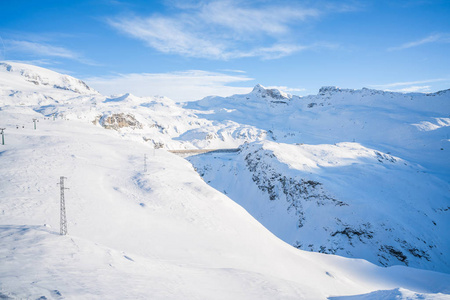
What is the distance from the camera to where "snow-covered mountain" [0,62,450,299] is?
8.17 m

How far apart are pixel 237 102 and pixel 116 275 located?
471 feet

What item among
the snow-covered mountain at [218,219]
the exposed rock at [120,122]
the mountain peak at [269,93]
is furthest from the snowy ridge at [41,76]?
the snow-covered mountain at [218,219]

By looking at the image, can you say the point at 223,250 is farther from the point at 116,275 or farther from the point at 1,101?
the point at 1,101

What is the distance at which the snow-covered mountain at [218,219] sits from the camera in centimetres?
817

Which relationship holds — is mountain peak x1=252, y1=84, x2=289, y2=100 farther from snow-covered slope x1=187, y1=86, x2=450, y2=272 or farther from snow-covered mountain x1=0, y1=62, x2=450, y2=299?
snow-covered mountain x1=0, y1=62, x2=450, y2=299

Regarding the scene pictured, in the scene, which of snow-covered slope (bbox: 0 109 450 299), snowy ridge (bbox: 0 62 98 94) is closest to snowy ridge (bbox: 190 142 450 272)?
snow-covered slope (bbox: 0 109 450 299)

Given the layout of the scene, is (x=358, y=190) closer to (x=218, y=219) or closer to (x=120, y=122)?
(x=218, y=219)

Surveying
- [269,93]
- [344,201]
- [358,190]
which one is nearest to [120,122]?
[344,201]

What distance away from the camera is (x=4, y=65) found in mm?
132875

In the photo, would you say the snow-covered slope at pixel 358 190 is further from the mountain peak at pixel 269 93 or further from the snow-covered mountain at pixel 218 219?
the mountain peak at pixel 269 93

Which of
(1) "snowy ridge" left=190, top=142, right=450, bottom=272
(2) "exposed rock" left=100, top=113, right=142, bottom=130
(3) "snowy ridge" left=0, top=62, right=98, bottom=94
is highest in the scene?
(3) "snowy ridge" left=0, top=62, right=98, bottom=94

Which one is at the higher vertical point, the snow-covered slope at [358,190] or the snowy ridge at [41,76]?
the snowy ridge at [41,76]

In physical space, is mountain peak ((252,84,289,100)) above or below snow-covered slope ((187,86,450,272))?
above

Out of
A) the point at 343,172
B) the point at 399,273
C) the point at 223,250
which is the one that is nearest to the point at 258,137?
the point at 343,172
